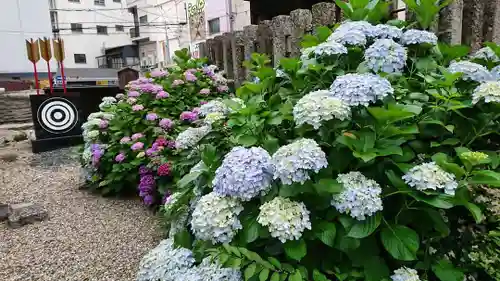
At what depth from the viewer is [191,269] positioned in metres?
1.24

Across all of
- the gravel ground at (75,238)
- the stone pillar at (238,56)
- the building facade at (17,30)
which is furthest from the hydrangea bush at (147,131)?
the building facade at (17,30)

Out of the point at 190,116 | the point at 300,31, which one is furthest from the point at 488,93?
the point at 190,116

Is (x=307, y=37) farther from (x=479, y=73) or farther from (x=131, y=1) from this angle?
(x=131, y=1)

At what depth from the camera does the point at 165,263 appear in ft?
4.22

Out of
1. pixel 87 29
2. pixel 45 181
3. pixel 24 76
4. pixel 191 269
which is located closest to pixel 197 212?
pixel 191 269

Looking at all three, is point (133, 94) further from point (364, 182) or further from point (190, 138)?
point (364, 182)

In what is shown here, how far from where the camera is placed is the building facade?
1592 centimetres

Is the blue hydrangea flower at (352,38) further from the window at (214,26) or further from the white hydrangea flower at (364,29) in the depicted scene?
the window at (214,26)

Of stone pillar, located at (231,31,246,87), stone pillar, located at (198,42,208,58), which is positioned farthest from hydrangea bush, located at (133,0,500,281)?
stone pillar, located at (198,42,208,58)

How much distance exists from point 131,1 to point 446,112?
2883cm

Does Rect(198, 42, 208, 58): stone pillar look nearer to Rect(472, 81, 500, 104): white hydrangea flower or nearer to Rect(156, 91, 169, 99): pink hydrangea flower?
Rect(156, 91, 169, 99): pink hydrangea flower

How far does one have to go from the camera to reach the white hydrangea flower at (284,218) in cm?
104

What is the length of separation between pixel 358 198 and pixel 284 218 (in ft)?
0.72

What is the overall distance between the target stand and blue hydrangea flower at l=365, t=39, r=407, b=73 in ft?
16.5
